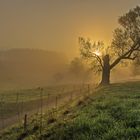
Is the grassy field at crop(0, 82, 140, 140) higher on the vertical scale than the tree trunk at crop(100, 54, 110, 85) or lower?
lower

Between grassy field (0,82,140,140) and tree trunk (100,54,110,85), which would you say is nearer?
grassy field (0,82,140,140)

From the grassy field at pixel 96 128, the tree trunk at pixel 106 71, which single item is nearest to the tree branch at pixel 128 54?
the tree trunk at pixel 106 71

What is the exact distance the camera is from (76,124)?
27828 millimetres

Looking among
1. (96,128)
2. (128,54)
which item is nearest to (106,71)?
(128,54)

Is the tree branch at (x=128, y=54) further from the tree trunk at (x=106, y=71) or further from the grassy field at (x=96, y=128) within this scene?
the grassy field at (x=96, y=128)

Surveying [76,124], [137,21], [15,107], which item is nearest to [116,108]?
[76,124]

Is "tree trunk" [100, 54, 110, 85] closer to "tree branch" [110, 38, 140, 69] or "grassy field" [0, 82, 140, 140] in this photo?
"tree branch" [110, 38, 140, 69]

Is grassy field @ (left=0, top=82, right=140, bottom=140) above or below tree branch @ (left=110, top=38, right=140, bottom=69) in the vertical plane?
below

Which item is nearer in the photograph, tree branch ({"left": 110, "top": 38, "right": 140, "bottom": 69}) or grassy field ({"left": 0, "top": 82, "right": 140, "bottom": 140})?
grassy field ({"left": 0, "top": 82, "right": 140, "bottom": 140})

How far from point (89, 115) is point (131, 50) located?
6580cm

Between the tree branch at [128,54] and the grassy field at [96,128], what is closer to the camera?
the grassy field at [96,128]

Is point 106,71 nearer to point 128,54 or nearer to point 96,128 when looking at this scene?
point 128,54

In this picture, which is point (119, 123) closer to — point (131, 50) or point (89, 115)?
point (89, 115)

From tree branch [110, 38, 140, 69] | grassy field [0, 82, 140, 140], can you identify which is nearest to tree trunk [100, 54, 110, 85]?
tree branch [110, 38, 140, 69]
